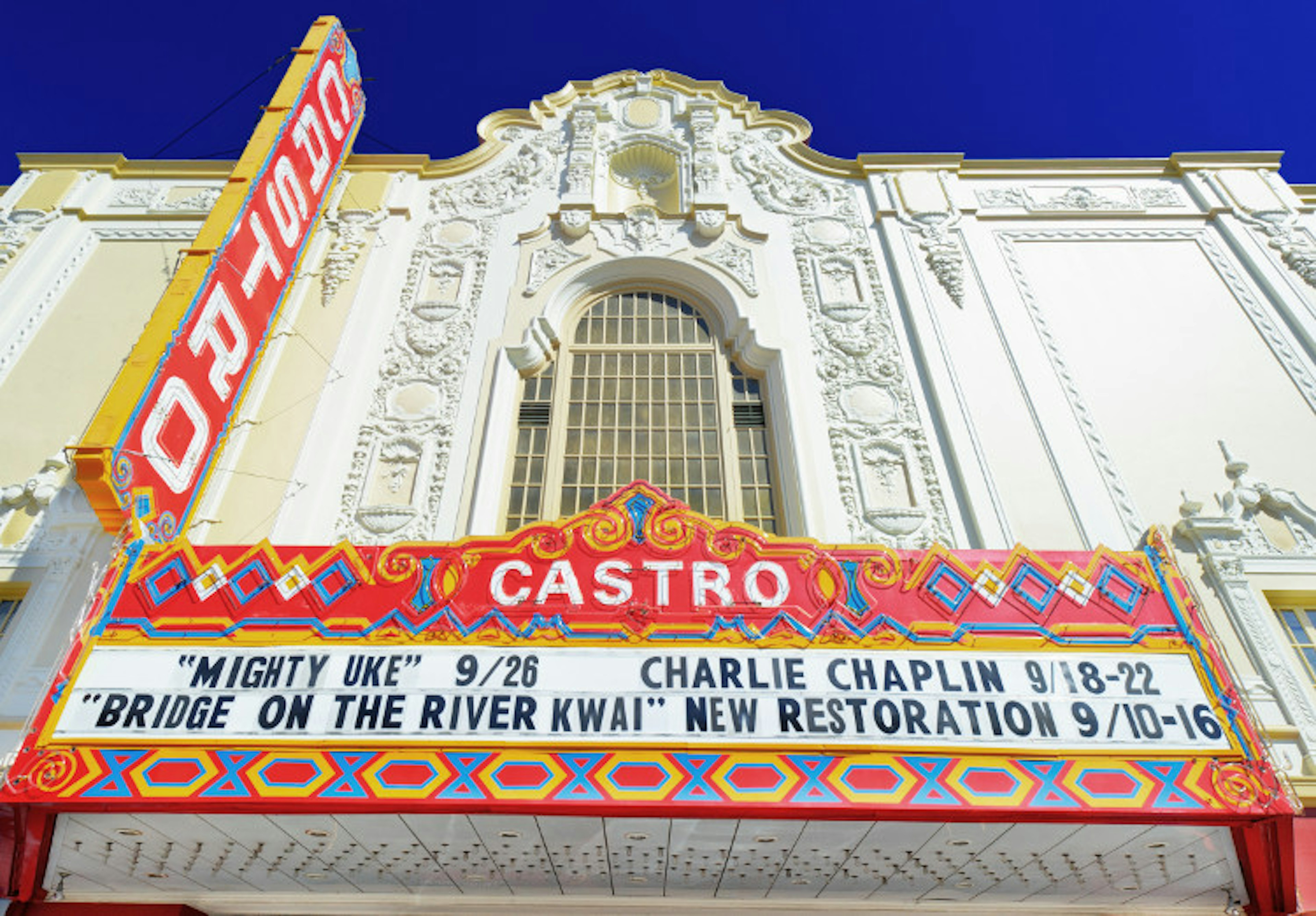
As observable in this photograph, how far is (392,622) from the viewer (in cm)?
580

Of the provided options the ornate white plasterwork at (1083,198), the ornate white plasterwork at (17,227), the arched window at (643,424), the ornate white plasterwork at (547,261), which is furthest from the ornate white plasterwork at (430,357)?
the ornate white plasterwork at (1083,198)

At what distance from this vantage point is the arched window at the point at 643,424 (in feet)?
29.8

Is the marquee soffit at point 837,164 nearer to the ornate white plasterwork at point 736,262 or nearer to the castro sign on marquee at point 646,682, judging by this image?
the ornate white plasterwork at point 736,262

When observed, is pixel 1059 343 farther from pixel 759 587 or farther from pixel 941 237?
pixel 759 587

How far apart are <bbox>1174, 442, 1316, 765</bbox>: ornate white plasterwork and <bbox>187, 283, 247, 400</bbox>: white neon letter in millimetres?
9866

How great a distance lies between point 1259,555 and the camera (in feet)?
26.0

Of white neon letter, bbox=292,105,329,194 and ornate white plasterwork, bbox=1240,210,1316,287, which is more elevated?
white neon letter, bbox=292,105,329,194

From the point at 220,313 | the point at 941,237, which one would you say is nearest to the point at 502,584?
the point at 220,313

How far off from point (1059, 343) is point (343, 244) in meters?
9.78

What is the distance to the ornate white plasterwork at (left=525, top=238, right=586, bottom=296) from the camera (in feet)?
36.2

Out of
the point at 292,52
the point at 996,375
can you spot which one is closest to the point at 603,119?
the point at 292,52

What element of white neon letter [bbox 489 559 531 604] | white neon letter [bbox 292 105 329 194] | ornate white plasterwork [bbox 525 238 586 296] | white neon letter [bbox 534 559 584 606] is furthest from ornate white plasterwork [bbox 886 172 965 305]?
white neon letter [bbox 292 105 329 194]

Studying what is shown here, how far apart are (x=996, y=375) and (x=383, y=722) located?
7951 mm

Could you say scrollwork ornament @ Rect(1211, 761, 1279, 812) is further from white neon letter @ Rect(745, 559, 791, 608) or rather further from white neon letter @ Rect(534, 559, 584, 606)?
white neon letter @ Rect(534, 559, 584, 606)
